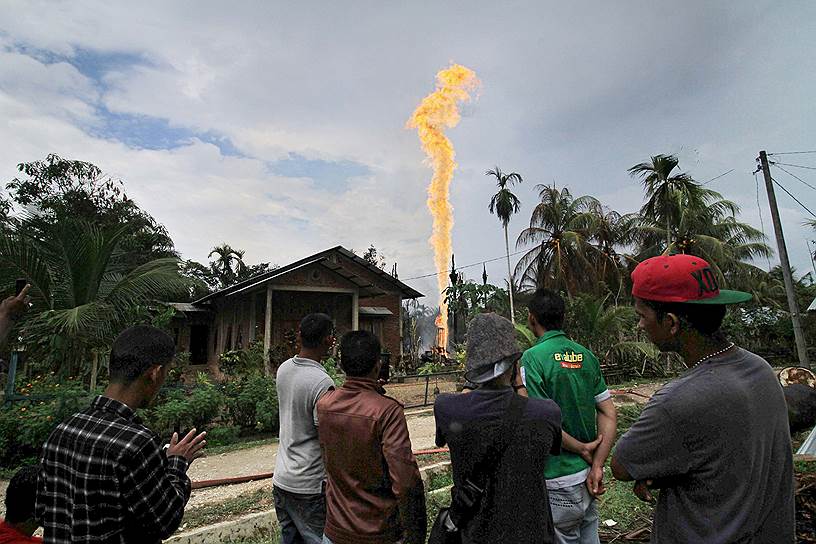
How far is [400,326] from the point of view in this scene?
78.3 ft

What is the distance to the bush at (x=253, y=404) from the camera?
31.5 feet

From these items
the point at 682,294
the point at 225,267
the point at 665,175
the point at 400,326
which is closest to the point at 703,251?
the point at 665,175

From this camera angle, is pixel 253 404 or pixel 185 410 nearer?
pixel 185 410

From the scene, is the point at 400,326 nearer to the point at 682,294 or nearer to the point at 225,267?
the point at 225,267

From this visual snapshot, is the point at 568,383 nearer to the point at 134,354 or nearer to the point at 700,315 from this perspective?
the point at 700,315

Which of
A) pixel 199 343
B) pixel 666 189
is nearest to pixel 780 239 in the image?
pixel 666 189

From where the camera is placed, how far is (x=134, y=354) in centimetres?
202

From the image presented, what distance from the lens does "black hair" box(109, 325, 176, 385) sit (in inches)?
79.2

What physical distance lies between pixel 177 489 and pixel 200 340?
22.2 m

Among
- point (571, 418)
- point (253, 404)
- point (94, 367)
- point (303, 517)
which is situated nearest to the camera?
point (571, 418)

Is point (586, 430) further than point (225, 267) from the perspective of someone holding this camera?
No

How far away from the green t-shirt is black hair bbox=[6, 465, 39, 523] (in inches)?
95.8

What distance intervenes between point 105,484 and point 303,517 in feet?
4.77

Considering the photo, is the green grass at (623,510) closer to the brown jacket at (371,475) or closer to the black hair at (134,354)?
the brown jacket at (371,475)
